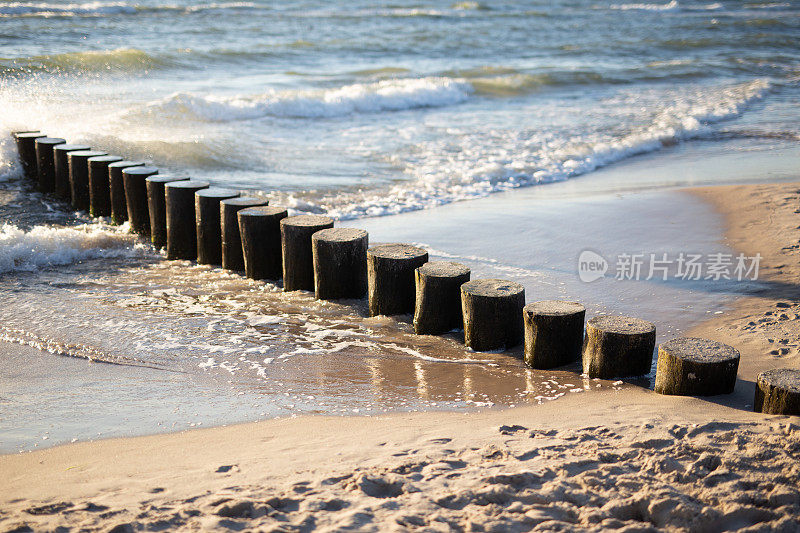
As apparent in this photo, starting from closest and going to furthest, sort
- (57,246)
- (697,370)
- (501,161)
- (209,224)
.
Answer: (697,370)
(209,224)
(57,246)
(501,161)

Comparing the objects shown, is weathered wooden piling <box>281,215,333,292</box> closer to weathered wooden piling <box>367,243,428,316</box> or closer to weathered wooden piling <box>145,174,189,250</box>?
weathered wooden piling <box>367,243,428,316</box>

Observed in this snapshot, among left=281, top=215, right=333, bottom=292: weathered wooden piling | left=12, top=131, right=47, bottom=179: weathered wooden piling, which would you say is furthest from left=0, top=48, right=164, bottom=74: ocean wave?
left=281, top=215, right=333, bottom=292: weathered wooden piling

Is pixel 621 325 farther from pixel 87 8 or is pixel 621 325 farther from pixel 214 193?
pixel 87 8

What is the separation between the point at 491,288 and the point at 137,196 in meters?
4.15

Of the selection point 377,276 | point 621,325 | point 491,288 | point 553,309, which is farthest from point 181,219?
point 621,325

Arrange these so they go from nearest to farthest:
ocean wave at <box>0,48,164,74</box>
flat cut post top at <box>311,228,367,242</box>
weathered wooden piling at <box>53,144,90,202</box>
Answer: flat cut post top at <box>311,228,367,242</box> < weathered wooden piling at <box>53,144,90,202</box> < ocean wave at <box>0,48,164,74</box>

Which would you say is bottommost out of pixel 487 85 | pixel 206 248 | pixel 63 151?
pixel 206 248

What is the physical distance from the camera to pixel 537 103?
55.7 ft

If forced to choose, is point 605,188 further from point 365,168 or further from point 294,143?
point 294,143

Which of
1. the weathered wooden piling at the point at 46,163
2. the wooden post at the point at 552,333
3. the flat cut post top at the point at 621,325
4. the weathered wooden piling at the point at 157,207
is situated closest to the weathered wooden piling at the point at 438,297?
the wooden post at the point at 552,333

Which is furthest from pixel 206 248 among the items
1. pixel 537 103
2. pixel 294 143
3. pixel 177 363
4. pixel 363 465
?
pixel 537 103

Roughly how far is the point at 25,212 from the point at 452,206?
4.77 meters

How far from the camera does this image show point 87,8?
28.7 m

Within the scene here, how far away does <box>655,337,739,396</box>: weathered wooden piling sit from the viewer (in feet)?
11.8
